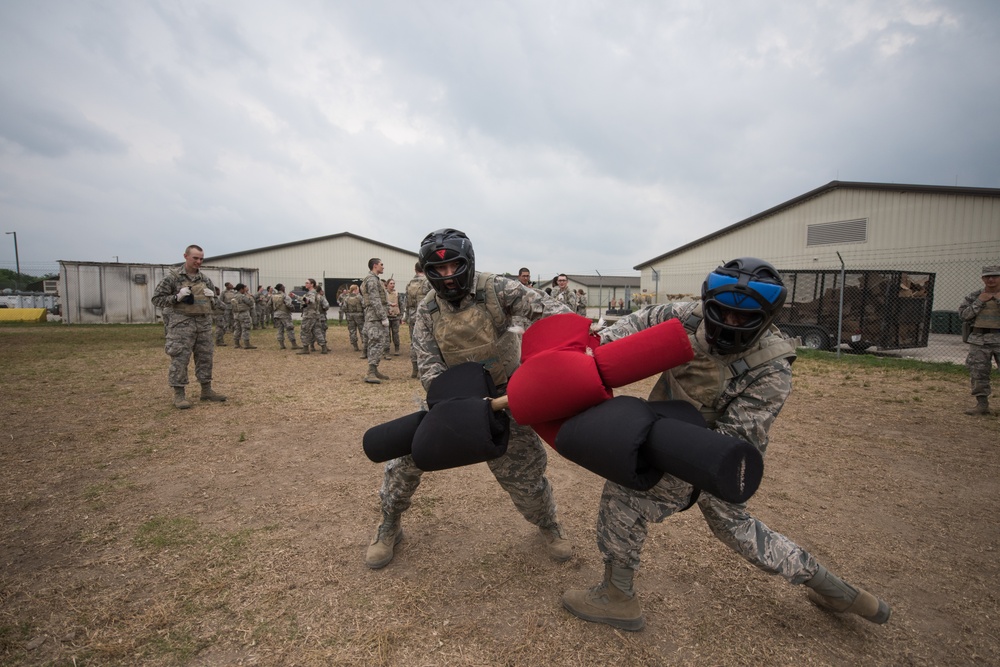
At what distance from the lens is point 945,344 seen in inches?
663

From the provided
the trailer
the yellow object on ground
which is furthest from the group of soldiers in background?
the yellow object on ground

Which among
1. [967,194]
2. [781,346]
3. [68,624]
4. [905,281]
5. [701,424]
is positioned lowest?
[68,624]

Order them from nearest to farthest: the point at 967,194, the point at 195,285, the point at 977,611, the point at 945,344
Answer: the point at 977,611 < the point at 195,285 < the point at 945,344 < the point at 967,194

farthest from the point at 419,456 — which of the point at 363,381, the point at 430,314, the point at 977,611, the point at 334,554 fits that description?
the point at 363,381

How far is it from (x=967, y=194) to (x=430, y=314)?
27204 millimetres

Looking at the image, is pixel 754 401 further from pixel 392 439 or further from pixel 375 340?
pixel 375 340

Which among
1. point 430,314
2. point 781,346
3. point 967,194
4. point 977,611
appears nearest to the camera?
point 781,346

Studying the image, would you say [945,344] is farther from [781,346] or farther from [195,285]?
[195,285]

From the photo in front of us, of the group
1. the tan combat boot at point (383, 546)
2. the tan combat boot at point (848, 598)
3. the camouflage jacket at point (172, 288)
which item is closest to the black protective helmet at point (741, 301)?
the tan combat boot at point (848, 598)

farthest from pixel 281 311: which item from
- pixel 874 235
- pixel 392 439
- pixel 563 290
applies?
pixel 874 235

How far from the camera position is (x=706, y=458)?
176 cm

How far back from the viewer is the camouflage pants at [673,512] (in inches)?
98.8

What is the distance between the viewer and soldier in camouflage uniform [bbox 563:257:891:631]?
2.45 meters

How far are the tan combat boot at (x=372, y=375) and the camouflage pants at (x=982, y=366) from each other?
9.96 meters
